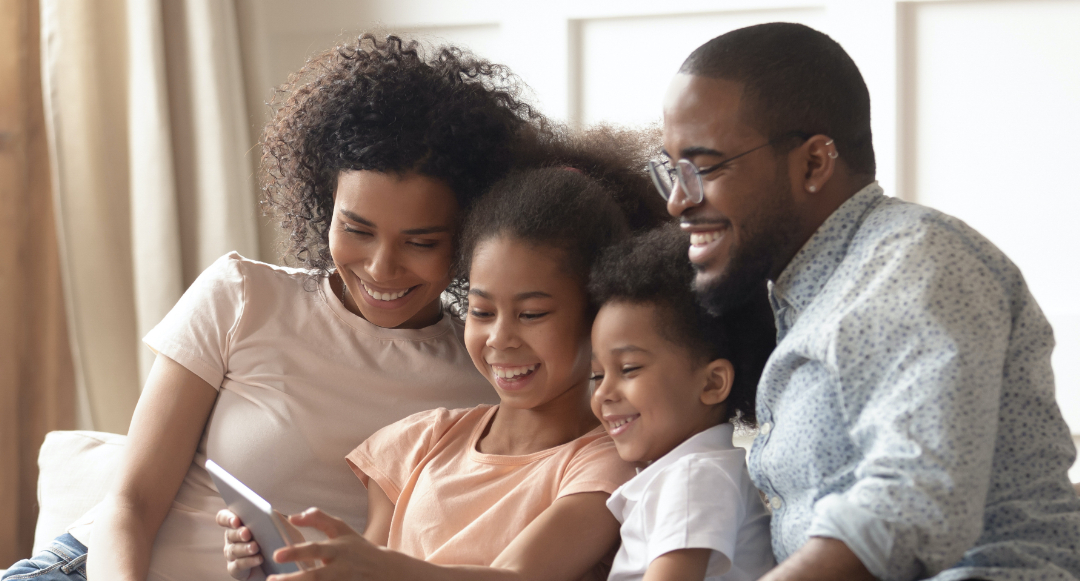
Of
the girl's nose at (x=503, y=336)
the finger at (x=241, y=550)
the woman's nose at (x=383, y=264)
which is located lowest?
the finger at (x=241, y=550)

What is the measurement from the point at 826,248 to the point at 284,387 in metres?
0.92

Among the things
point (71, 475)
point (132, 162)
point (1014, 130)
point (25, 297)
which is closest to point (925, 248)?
point (1014, 130)

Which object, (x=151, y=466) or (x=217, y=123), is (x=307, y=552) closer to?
(x=151, y=466)

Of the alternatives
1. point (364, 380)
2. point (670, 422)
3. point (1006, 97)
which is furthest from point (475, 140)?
point (1006, 97)

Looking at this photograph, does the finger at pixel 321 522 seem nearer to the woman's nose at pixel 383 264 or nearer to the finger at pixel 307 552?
the finger at pixel 307 552

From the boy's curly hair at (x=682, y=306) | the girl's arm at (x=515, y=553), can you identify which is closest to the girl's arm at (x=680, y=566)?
the girl's arm at (x=515, y=553)

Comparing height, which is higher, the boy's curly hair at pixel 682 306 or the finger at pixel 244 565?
the boy's curly hair at pixel 682 306

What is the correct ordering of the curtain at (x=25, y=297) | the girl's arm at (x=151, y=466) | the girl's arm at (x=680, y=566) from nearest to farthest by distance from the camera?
the girl's arm at (x=680, y=566)
the girl's arm at (x=151, y=466)
the curtain at (x=25, y=297)

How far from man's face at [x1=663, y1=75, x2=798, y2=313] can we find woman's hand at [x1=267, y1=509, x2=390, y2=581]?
1.67 ft

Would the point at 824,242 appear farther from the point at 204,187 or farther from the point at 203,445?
the point at 204,187

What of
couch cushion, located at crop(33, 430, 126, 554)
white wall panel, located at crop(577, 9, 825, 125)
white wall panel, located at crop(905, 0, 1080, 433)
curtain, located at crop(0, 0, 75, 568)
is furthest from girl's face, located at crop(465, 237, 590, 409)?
curtain, located at crop(0, 0, 75, 568)

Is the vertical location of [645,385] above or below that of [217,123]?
below

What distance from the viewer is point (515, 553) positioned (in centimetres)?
122

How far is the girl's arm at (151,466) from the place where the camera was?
57.9 inches
